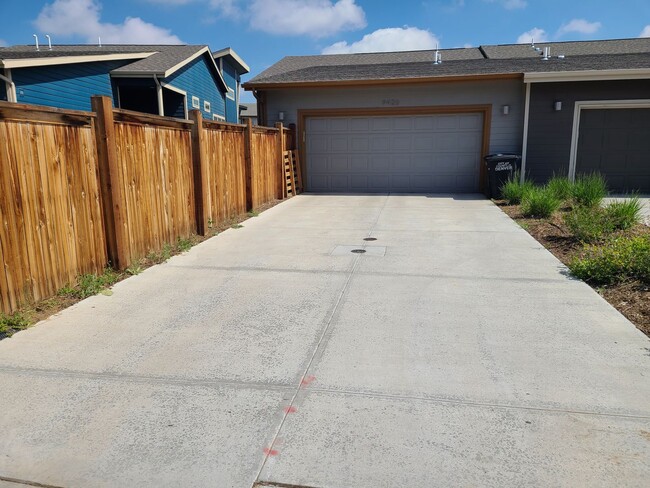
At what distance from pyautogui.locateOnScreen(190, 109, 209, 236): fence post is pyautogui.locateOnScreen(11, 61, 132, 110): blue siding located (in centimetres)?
671

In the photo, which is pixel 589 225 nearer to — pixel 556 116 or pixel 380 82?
pixel 556 116

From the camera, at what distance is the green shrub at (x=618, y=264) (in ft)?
17.4

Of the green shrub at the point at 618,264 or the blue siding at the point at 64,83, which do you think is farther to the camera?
the blue siding at the point at 64,83

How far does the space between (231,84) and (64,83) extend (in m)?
14.8

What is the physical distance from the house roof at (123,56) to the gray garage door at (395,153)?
5332mm

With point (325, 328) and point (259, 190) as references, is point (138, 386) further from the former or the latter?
point (259, 190)

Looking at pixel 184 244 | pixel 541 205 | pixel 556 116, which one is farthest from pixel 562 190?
pixel 184 244

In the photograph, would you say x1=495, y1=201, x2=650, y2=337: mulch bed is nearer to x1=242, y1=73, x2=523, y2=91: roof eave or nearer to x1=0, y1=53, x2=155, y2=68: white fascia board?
x1=242, y1=73, x2=523, y2=91: roof eave

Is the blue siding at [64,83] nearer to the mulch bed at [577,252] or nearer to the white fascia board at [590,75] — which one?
the mulch bed at [577,252]

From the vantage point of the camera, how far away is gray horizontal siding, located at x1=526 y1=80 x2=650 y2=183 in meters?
13.0

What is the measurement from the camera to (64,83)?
1333 cm

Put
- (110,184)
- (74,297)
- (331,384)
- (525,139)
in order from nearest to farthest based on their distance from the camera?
→ (331,384)
(74,297)
(110,184)
(525,139)

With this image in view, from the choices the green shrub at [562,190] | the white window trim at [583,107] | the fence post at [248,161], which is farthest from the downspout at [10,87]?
the white window trim at [583,107]

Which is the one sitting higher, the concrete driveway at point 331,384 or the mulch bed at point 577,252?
the mulch bed at point 577,252
